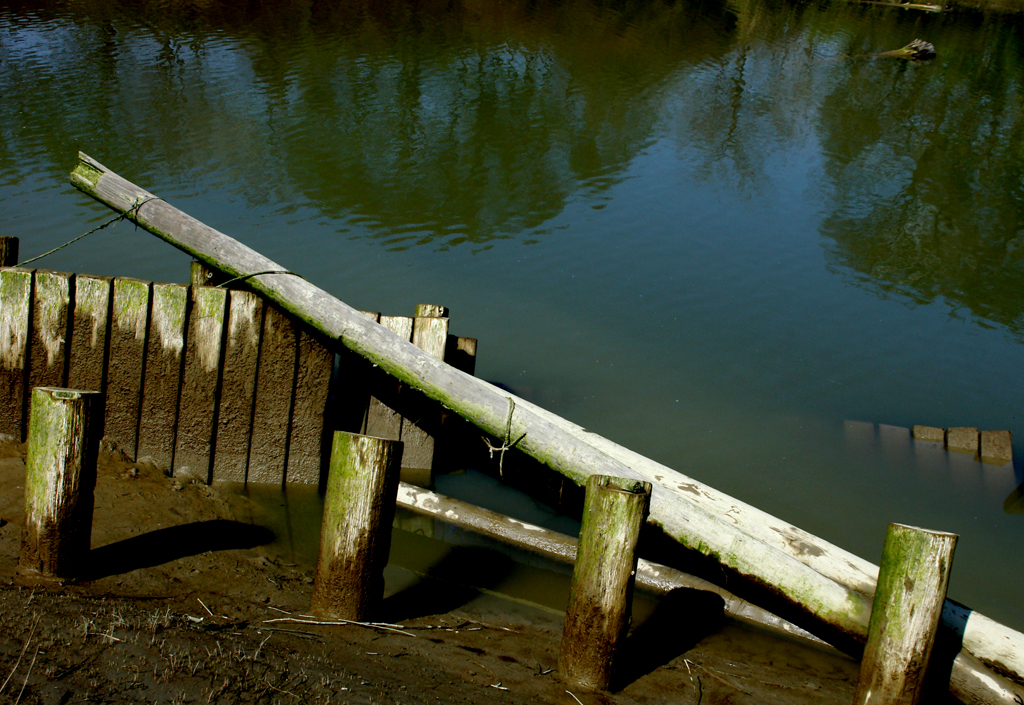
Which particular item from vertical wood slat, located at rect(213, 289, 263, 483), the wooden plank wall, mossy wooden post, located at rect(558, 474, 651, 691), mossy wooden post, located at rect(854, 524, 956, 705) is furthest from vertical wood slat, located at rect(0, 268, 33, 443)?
mossy wooden post, located at rect(854, 524, 956, 705)

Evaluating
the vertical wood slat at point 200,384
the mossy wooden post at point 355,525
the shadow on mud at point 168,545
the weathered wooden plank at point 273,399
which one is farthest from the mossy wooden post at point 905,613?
the vertical wood slat at point 200,384

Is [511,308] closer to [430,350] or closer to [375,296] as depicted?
[375,296]

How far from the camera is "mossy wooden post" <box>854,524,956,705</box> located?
11.0ft

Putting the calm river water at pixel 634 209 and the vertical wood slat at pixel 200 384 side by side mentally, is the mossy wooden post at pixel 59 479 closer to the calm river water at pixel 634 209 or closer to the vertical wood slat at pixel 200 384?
the vertical wood slat at pixel 200 384

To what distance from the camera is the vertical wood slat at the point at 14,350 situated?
15.0 feet

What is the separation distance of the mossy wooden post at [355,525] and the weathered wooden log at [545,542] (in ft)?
4.11

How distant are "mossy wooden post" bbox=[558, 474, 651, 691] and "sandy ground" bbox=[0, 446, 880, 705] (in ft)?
0.39

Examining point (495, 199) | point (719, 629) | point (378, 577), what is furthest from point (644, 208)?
point (378, 577)

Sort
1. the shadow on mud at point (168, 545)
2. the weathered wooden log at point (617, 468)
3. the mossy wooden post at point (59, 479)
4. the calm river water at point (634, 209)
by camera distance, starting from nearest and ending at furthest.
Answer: the mossy wooden post at point (59, 479), the weathered wooden log at point (617, 468), the shadow on mud at point (168, 545), the calm river water at point (634, 209)

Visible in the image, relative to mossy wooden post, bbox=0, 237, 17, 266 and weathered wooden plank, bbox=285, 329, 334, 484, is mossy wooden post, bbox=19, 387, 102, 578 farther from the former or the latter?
mossy wooden post, bbox=0, 237, 17, 266

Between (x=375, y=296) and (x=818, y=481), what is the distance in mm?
4944

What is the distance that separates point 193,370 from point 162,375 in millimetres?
189

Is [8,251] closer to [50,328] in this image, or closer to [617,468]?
[50,328]

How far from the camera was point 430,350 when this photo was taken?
5129 mm
